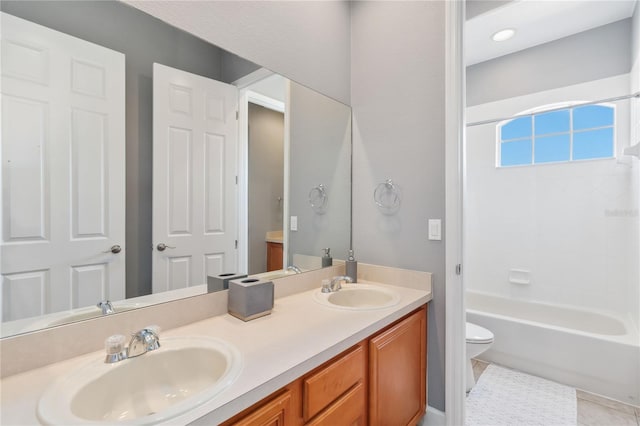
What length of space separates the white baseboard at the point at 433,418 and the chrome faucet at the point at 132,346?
1.48 metres

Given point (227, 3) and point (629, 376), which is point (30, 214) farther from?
point (629, 376)

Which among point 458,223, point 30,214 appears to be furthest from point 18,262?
point 458,223

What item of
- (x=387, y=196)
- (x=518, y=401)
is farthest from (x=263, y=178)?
(x=518, y=401)

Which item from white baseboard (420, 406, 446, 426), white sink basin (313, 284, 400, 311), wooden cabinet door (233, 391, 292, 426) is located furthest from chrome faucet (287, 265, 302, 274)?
white baseboard (420, 406, 446, 426)

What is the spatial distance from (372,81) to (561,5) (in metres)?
1.64

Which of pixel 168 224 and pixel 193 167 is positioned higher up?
pixel 193 167

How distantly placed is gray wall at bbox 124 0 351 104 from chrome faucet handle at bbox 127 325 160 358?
110cm

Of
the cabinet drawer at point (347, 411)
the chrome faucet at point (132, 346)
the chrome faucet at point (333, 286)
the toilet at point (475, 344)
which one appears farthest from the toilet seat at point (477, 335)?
the chrome faucet at point (132, 346)

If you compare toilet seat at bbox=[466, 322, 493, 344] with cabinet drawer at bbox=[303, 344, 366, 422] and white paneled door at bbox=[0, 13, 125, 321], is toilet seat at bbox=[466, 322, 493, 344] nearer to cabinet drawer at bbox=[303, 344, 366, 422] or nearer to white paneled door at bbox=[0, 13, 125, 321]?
cabinet drawer at bbox=[303, 344, 366, 422]

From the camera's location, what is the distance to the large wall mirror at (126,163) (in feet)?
2.69

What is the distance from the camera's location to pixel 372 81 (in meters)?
1.88

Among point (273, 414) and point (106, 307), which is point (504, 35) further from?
point (106, 307)

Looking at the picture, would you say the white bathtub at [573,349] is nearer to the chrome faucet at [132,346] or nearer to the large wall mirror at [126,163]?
the large wall mirror at [126,163]

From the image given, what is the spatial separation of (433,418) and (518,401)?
0.77 metres
